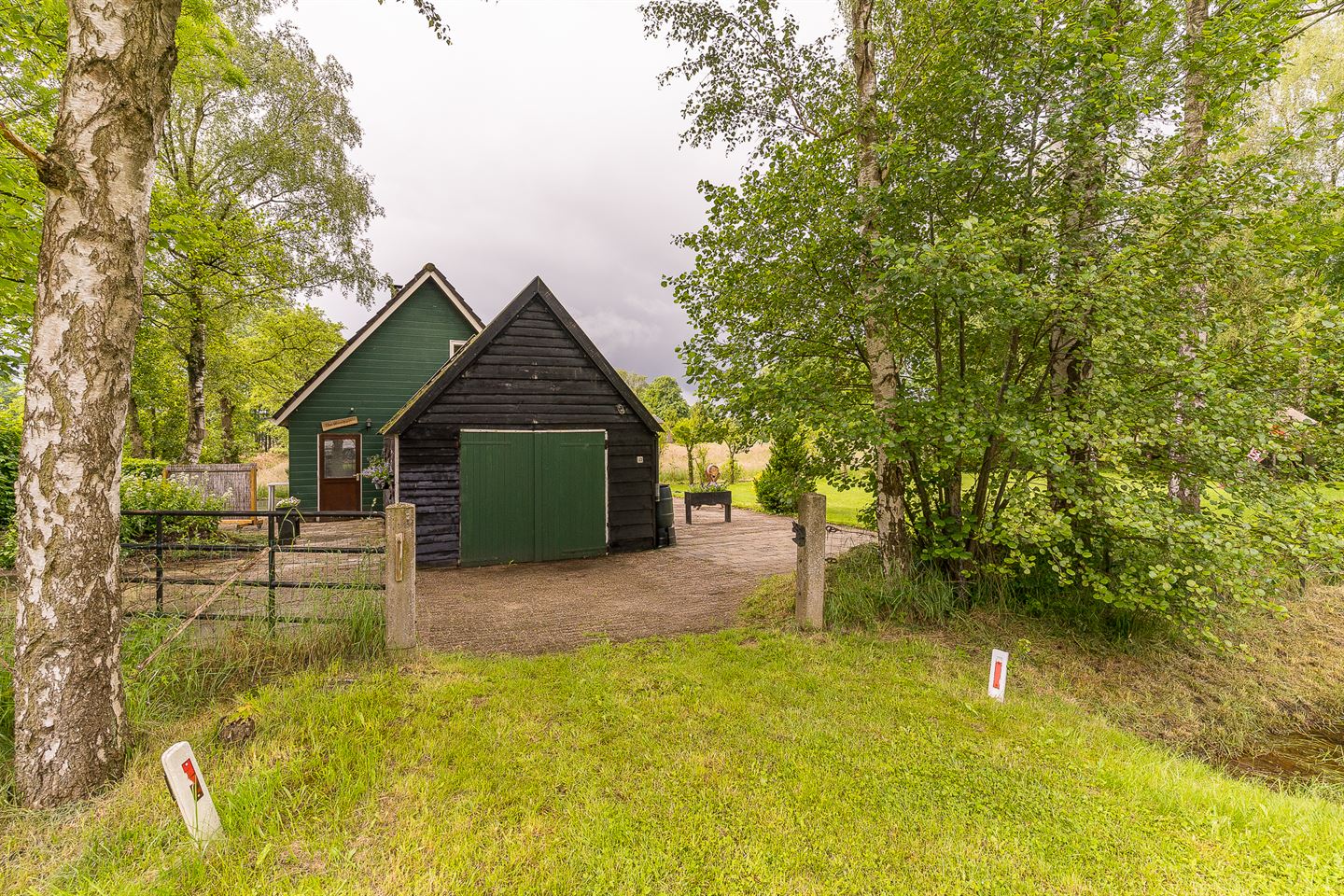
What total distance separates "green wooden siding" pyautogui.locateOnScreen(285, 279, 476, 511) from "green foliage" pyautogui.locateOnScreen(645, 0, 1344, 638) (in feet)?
33.1

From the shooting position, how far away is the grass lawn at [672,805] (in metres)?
2.17

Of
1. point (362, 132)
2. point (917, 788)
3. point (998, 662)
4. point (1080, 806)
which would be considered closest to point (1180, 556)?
point (998, 662)

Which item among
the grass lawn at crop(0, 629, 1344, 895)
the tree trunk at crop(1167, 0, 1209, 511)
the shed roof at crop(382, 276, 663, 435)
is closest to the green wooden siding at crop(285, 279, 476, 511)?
the shed roof at crop(382, 276, 663, 435)

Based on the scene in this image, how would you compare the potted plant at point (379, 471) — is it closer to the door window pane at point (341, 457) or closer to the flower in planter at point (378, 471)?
the flower in planter at point (378, 471)

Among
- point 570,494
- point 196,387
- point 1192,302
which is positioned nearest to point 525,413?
point 570,494

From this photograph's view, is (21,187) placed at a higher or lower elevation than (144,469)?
higher

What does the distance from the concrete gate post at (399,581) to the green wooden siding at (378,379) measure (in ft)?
33.1

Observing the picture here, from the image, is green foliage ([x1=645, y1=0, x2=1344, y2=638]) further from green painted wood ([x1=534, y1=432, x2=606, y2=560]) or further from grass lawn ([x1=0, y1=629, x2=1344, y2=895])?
green painted wood ([x1=534, y1=432, x2=606, y2=560])

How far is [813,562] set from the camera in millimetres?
5328

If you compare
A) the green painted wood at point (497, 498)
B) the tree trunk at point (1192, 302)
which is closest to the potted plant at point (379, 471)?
the green painted wood at point (497, 498)

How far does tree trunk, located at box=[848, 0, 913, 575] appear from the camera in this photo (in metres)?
5.35

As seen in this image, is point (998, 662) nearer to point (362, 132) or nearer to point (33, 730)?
point (33, 730)

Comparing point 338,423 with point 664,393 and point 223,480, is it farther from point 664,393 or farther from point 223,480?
point 664,393

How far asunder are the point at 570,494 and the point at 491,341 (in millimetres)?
3012
